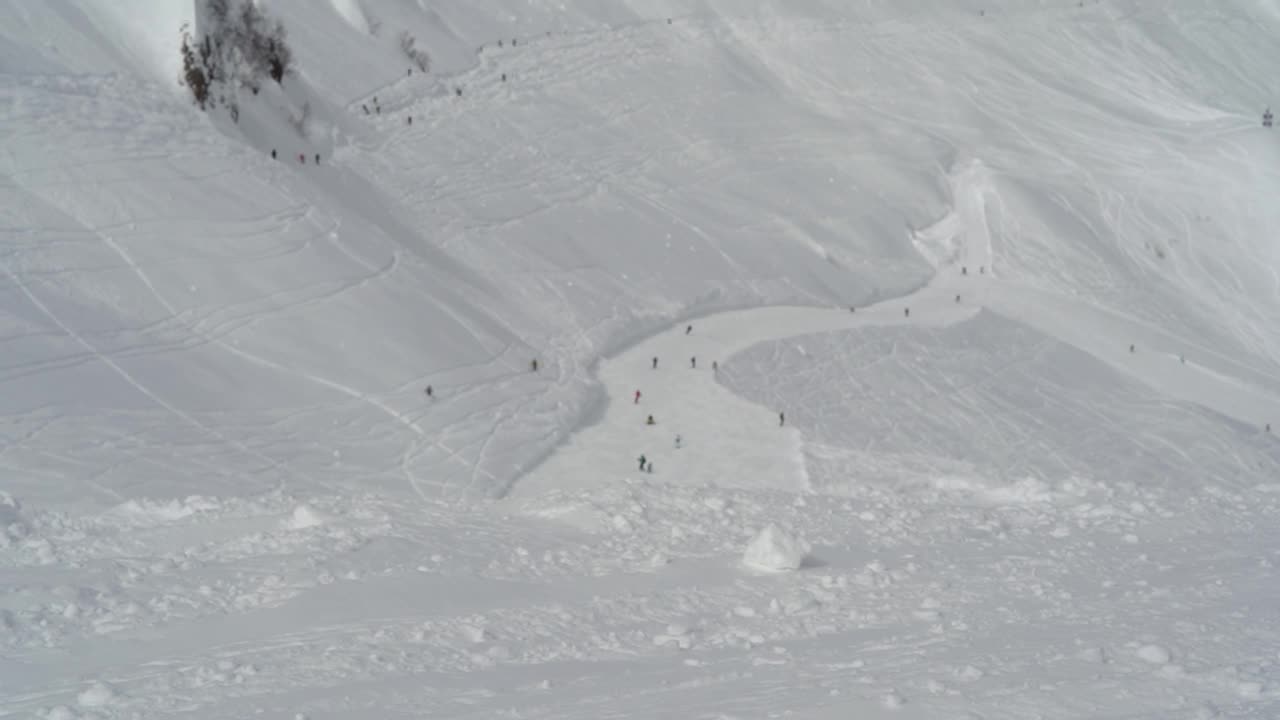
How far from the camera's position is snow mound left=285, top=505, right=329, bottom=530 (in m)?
18.7

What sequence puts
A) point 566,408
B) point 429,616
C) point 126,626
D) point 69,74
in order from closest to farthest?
point 126,626 < point 429,616 < point 566,408 < point 69,74

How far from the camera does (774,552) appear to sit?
685 inches

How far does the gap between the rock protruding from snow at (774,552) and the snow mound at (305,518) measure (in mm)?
7089

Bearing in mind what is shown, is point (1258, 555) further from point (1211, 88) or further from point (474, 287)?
point (1211, 88)

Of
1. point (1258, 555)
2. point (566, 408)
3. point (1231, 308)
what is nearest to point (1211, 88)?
point (1231, 308)

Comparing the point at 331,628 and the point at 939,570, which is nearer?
the point at 331,628

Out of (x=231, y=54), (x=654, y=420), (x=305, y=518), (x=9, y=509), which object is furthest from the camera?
(x=231, y=54)

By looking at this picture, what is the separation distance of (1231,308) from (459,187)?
3474 centimetres

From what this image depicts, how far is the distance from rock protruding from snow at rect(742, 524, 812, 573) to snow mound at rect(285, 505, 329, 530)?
7.09 meters

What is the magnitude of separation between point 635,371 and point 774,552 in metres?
19.1

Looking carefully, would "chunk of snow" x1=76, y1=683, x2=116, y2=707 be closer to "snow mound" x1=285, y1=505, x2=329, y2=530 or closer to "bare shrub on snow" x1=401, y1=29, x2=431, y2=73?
"snow mound" x1=285, y1=505, x2=329, y2=530

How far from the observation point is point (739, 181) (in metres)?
50.2

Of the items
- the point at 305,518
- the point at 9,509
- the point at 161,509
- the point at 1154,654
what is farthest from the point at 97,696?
the point at 1154,654

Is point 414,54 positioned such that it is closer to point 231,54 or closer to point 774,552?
point 231,54
